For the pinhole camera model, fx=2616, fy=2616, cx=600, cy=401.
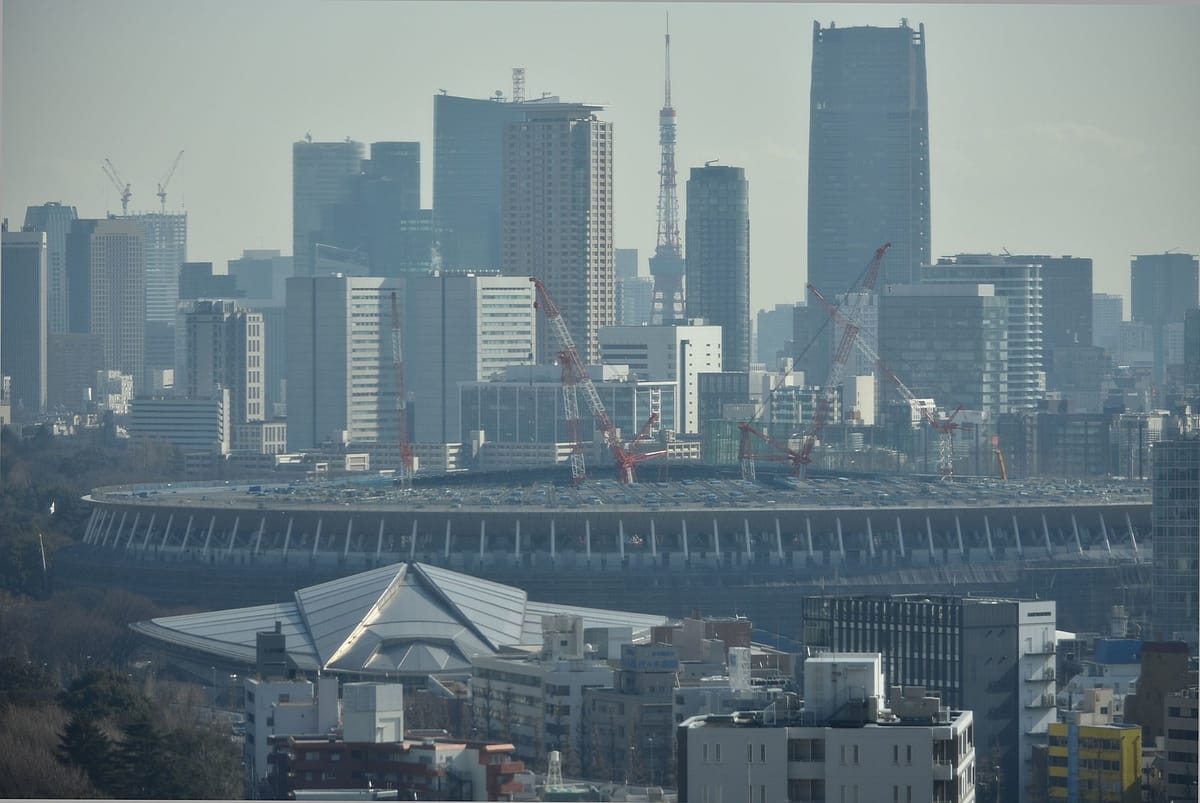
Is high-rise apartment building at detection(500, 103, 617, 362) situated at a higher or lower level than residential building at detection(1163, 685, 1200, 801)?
higher

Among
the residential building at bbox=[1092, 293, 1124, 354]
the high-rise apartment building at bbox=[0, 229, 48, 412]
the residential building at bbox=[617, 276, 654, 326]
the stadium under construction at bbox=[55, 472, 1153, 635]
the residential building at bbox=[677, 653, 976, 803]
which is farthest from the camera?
the residential building at bbox=[617, 276, 654, 326]

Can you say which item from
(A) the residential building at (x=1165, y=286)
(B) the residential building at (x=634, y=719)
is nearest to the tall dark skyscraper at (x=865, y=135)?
(A) the residential building at (x=1165, y=286)

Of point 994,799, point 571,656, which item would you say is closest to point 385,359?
point 571,656

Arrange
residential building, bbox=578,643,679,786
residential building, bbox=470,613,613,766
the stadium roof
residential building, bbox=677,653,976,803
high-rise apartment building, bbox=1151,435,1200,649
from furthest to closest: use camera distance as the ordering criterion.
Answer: high-rise apartment building, bbox=1151,435,1200,649
the stadium roof
residential building, bbox=470,613,613,766
residential building, bbox=578,643,679,786
residential building, bbox=677,653,976,803

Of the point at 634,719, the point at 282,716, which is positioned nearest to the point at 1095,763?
the point at 634,719

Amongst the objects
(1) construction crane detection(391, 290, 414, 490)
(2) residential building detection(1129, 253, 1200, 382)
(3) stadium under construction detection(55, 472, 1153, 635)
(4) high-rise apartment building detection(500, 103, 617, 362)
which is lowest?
Result: (3) stadium under construction detection(55, 472, 1153, 635)

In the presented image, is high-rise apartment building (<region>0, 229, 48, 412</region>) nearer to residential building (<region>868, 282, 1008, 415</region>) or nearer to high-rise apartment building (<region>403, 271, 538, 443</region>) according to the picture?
high-rise apartment building (<region>403, 271, 538, 443</region>)

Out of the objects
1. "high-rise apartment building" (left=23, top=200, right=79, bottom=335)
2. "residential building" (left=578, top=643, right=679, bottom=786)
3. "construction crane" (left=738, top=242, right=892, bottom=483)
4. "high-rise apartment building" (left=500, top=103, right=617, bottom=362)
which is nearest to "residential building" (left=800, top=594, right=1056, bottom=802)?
"residential building" (left=578, top=643, right=679, bottom=786)

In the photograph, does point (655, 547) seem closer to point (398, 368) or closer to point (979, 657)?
point (979, 657)
